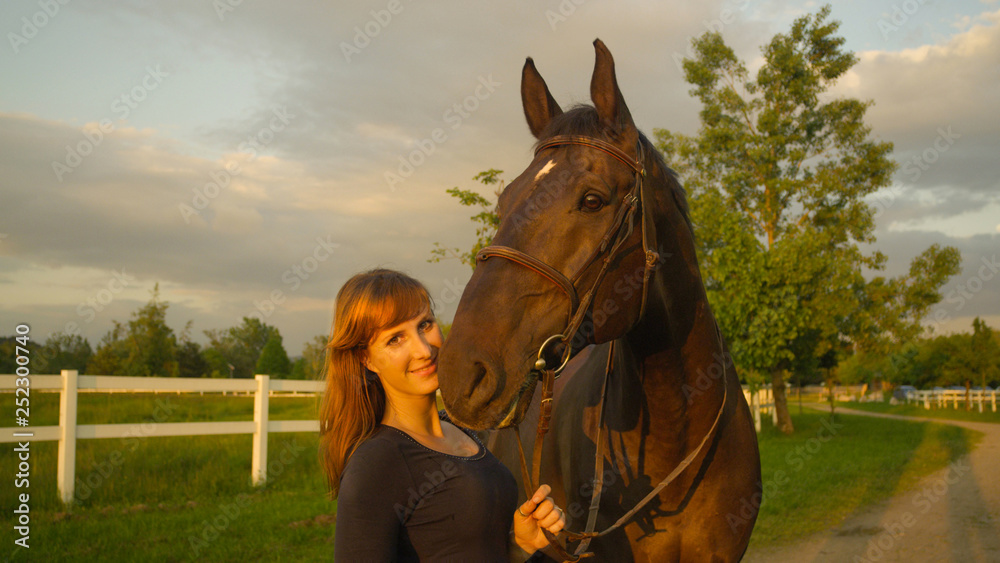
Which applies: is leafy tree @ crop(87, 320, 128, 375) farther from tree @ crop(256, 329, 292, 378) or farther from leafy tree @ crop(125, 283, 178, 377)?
tree @ crop(256, 329, 292, 378)

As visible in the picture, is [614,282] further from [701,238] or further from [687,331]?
[701,238]

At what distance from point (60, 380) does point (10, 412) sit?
5.96 feet

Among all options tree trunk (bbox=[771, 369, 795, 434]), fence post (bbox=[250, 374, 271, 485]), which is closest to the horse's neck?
fence post (bbox=[250, 374, 271, 485])

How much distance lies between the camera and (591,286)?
1.92 meters

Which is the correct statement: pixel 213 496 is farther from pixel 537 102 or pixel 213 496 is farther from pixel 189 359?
pixel 189 359

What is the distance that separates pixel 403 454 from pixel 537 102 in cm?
139

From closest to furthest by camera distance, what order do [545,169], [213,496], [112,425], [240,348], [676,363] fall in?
[545,169] → [676,363] → [112,425] → [213,496] → [240,348]

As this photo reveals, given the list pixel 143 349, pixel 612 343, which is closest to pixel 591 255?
pixel 612 343

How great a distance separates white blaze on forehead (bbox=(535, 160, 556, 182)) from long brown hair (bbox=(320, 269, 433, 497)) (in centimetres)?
50

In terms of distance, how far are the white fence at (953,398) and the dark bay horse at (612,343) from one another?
120ft

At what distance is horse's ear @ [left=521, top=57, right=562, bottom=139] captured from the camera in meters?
2.40

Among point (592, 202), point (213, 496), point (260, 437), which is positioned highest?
point (592, 202)

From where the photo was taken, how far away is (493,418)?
1.66 metres

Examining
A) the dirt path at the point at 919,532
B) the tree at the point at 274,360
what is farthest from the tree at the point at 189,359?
the dirt path at the point at 919,532
